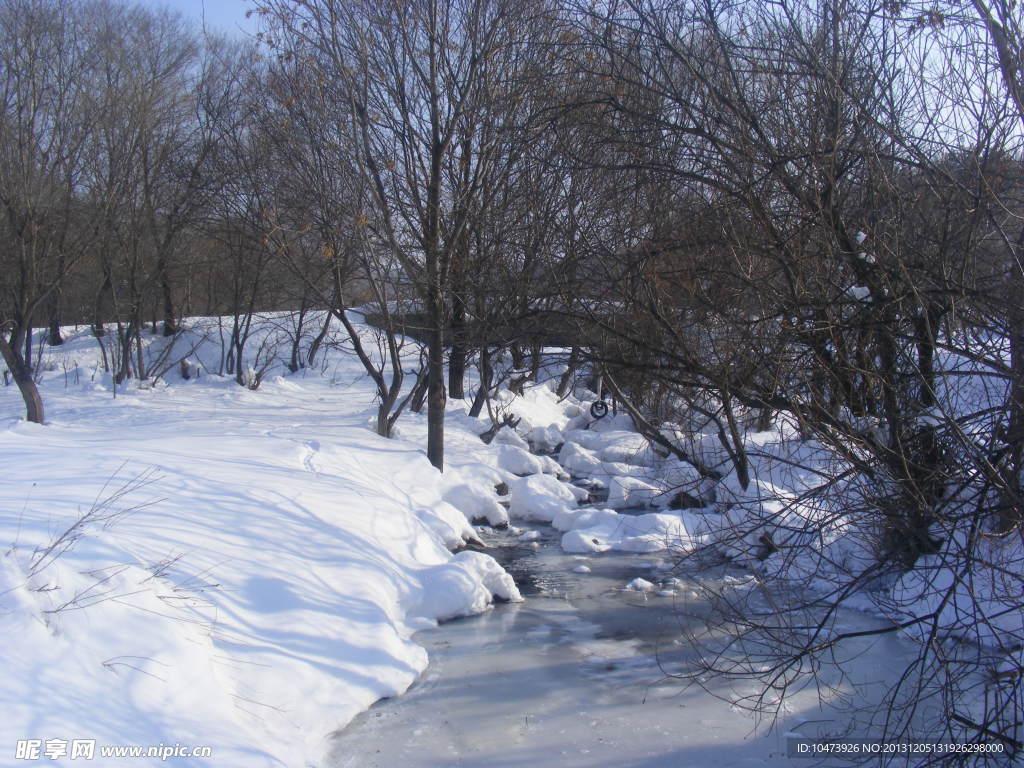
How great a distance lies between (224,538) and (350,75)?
262 inches

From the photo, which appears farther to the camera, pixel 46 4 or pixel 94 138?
pixel 94 138

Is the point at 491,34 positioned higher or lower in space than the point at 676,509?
higher

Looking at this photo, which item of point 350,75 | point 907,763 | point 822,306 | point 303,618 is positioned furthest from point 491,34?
point 907,763

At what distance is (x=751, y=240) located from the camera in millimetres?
6051

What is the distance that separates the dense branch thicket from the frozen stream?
440 millimetres

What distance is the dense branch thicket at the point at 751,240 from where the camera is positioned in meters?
4.68

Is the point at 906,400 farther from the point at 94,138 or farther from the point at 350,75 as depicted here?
the point at 94,138

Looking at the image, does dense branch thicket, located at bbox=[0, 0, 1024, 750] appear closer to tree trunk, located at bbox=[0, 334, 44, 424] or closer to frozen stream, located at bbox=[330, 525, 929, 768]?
frozen stream, located at bbox=[330, 525, 929, 768]

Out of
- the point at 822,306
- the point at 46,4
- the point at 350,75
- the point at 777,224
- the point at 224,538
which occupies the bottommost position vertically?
the point at 224,538

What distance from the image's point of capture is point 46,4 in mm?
13273

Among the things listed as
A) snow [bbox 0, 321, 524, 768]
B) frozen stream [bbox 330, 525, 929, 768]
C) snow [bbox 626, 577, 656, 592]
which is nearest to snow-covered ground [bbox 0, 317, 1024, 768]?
snow [bbox 0, 321, 524, 768]

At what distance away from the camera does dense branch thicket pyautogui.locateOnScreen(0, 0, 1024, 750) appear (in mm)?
4684

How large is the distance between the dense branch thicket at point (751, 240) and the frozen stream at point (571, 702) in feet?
1.44

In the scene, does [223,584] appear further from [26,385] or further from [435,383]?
[26,385]
